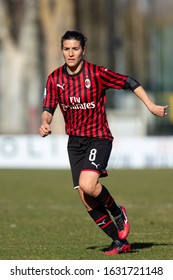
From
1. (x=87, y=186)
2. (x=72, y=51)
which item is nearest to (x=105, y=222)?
(x=87, y=186)

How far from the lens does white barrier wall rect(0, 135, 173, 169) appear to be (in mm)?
27578

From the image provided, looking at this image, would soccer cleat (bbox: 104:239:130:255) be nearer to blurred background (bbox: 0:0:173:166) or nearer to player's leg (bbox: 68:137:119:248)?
player's leg (bbox: 68:137:119:248)

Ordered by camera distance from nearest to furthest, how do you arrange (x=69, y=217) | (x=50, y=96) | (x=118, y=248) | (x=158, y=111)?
(x=158, y=111) → (x=50, y=96) → (x=118, y=248) → (x=69, y=217)

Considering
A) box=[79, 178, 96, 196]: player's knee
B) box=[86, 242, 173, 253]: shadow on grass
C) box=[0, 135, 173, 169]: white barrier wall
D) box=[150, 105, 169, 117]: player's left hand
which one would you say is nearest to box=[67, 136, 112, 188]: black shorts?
box=[79, 178, 96, 196]: player's knee

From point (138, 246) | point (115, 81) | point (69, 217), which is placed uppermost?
point (115, 81)

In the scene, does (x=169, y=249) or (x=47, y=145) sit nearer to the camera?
(x=169, y=249)

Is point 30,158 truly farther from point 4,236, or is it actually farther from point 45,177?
point 4,236

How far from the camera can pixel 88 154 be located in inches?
388

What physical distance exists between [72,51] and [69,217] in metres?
5.89

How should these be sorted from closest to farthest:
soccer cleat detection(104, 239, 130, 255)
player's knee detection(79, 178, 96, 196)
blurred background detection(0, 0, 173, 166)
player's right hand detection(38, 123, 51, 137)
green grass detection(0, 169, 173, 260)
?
1. player's right hand detection(38, 123, 51, 137)
2. player's knee detection(79, 178, 96, 196)
3. soccer cleat detection(104, 239, 130, 255)
4. green grass detection(0, 169, 173, 260)
5. blurred background detection(0, 0, 173, 166)

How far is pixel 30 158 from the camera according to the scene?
28.2m

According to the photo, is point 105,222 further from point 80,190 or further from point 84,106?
point 84,106
